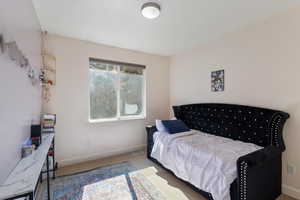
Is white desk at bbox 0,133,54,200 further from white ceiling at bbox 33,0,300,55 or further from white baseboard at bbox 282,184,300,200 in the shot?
white baseboard at bbox 282,184,300,200

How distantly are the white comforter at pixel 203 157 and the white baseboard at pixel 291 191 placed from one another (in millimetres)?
639

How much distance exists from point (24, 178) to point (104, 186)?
1.31 meters

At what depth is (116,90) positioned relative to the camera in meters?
3.39

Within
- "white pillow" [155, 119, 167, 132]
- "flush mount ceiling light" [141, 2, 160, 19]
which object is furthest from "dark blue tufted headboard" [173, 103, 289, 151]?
"flush mount ceiling light" [141, 2, 160, 19]

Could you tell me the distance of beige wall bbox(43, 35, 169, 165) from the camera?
271cm

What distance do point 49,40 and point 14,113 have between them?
1.96m

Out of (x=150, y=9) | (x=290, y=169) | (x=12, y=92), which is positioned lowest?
(x=290, y=169)

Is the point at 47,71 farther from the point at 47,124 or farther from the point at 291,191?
the point at 291,191

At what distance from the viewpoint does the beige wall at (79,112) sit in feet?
8.91

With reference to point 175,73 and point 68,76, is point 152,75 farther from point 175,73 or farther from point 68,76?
point 68,76

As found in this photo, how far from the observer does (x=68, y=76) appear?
2.79 m

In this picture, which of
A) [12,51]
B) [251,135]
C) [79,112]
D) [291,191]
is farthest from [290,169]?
[79,112]

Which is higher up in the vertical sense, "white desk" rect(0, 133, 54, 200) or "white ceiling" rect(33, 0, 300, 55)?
"white ceiling" rect(33, 0, 300, 55)

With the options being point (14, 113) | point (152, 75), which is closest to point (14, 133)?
point (14, 113)
